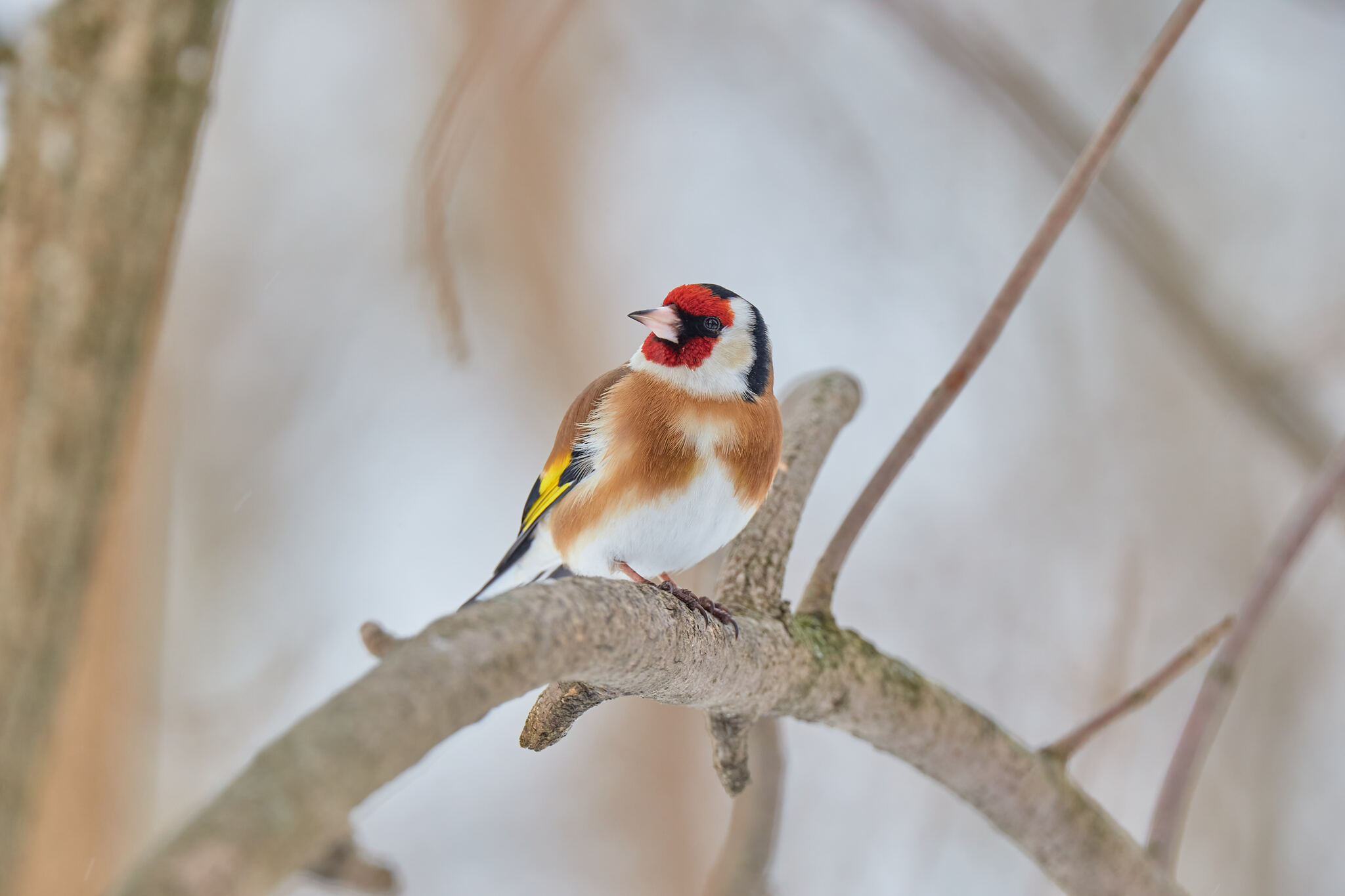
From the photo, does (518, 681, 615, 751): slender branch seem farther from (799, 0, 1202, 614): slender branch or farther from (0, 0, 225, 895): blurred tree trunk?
(0, 0, 225, 895): blurred tree trunk

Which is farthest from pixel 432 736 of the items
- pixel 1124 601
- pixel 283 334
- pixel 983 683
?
pixel 283 334

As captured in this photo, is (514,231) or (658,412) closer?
(658,412)

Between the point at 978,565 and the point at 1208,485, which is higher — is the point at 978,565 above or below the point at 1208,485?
below

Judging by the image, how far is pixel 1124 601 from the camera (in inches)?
94.0

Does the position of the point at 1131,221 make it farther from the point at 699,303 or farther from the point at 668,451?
the point at 668,451

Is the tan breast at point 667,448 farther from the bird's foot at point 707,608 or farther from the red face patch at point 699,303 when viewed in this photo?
the bird's foot at point 707,608

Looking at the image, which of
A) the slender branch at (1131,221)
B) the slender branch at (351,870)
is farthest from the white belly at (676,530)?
the slender branch at (1131,221)

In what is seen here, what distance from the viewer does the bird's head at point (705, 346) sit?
1987mm

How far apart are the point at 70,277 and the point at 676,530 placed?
107cm

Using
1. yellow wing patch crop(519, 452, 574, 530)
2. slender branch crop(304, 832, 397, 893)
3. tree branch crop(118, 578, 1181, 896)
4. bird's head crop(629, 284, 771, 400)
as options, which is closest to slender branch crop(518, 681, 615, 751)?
tree branch crop(118, 578, 1181, 896)

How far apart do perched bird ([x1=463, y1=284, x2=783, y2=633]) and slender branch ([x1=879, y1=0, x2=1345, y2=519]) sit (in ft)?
A: 2.96

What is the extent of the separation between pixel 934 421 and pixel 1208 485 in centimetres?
306

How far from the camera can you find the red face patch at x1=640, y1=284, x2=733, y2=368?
2.02 meters

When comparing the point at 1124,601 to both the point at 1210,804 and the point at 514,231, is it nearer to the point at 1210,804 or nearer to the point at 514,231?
the point at 1210,804
